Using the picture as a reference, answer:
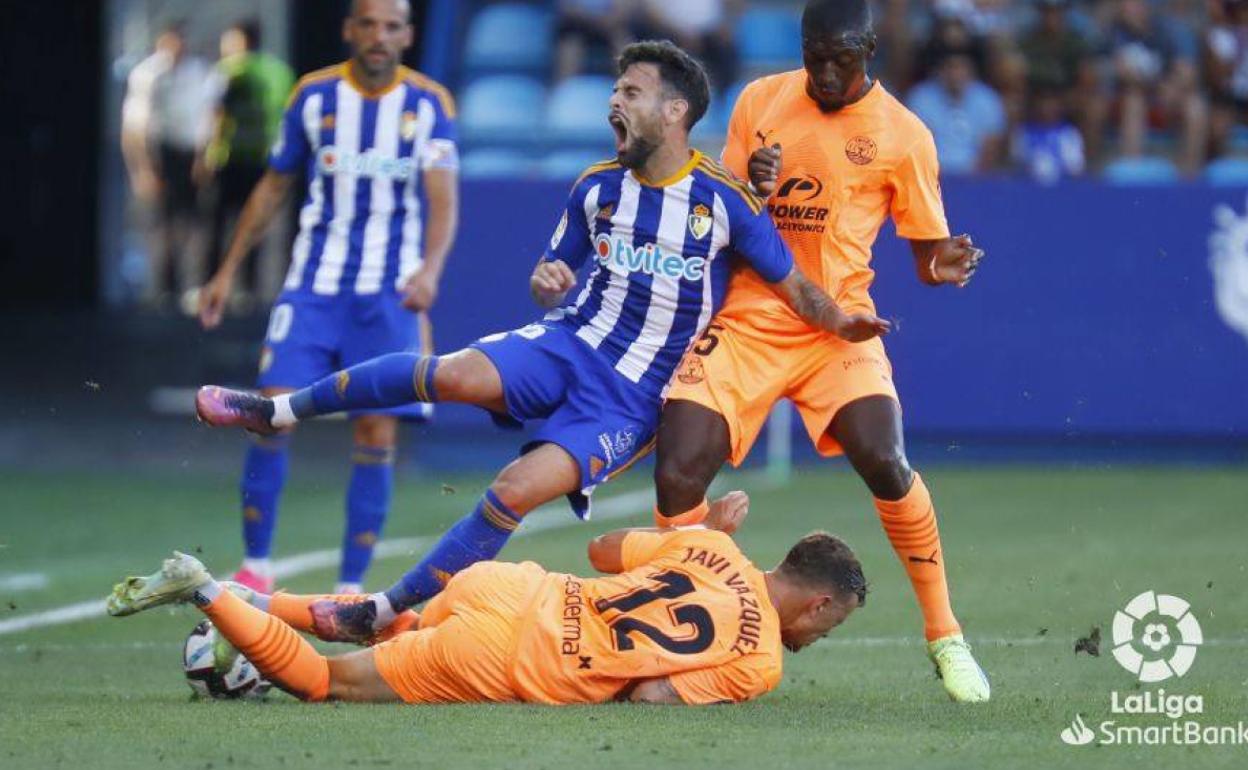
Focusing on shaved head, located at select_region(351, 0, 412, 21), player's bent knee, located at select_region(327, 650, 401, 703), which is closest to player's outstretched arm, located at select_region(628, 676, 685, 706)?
player's bent knee, located at select_region(327, 650, 401, 703)

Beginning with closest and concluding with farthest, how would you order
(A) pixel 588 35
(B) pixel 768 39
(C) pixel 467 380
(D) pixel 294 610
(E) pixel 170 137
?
(D) pixel 294 610, (C) pixel 467 380, (A) pixel 588 35, (B) pixel 768 39, (E) pixel 170 137

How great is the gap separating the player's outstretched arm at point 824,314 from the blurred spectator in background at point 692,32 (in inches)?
354

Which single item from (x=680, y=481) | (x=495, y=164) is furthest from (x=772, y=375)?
(x=495, y=164)

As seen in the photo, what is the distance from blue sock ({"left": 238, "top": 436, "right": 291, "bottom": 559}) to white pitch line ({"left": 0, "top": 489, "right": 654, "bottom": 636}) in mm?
684

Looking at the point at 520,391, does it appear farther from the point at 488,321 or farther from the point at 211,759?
the point at 488,321

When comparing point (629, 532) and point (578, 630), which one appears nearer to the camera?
point (578, 630)

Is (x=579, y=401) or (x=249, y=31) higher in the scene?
(x=579, y=401)

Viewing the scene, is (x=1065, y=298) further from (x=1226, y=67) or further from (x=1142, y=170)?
(x=1226, y=67)

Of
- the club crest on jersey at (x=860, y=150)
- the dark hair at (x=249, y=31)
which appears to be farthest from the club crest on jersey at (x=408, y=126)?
the dark hair at (x=249, y=31)

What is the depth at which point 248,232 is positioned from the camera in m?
9.80

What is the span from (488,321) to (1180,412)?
4.48m

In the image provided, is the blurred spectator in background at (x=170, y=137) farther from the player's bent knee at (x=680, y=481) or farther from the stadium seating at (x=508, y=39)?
the player's bent knee at (x=680, y=481)

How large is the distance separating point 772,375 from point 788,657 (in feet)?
4.23

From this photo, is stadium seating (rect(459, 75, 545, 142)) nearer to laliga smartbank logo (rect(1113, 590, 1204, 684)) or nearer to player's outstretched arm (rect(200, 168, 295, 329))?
player's outstretched arm (rect(200, 168, 295, 329))
